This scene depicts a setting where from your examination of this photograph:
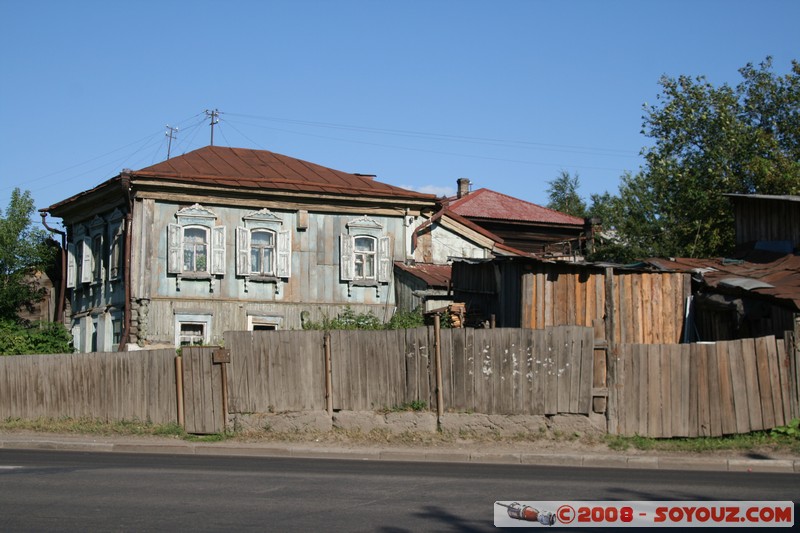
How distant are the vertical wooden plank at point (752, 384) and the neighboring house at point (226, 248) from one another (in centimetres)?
1439

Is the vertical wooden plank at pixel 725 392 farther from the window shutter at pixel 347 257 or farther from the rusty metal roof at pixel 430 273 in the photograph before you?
the window shutter at pixel 347 257

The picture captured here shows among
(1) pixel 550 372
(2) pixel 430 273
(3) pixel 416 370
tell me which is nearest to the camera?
(1) pixel 550 372

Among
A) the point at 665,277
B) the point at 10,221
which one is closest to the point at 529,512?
the point at 665,277

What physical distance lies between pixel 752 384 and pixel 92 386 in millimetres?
13156

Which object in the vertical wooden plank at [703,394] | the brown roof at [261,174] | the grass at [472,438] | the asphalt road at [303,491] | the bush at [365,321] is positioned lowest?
the grass at [472,438]

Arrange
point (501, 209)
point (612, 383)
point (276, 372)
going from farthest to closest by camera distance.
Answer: point (501, 209) < point (276, 372) < point (612, 383)

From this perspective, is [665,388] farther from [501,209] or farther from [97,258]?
[501,209]

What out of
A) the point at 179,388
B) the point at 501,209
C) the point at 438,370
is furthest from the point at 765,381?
the point at 501,209

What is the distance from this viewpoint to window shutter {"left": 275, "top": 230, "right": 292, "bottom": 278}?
2756 centimetres

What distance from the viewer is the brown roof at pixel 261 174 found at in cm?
2681

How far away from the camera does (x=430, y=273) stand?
28250 mm

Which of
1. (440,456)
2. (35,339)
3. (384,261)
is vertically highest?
(384,261)

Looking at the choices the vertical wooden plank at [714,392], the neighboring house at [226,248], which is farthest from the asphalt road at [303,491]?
the neighboring house at [226,248]

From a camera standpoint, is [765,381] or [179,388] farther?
[179,388]
